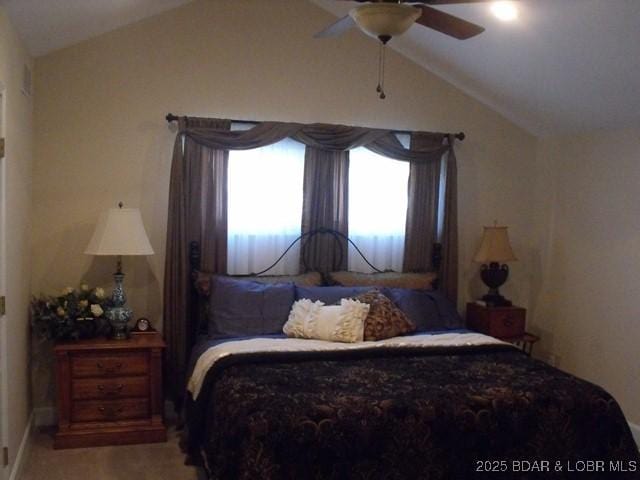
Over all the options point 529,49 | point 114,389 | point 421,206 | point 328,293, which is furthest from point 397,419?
point 529,49

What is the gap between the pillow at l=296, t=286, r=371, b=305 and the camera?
4054mm

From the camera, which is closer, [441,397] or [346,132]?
[441,397]

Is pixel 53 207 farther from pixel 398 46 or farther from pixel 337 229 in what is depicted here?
pixel 398 46

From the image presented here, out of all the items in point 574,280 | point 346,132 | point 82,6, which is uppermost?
point 82,6

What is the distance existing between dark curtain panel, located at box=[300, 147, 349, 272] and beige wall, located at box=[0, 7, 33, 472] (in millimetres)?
1799

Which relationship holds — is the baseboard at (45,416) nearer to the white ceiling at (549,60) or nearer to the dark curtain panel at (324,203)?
the dark curtain panel at (324,203)

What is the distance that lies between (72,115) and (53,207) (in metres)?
0.61

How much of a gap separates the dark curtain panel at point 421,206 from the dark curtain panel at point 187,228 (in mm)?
1378

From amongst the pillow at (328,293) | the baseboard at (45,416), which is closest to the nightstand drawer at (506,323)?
the pillow at (328,293)

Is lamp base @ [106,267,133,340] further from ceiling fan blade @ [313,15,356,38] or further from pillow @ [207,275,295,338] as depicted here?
ceiling fan blade @ [313,15,356,38]

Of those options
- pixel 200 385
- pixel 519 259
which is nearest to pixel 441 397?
pixel 200 385

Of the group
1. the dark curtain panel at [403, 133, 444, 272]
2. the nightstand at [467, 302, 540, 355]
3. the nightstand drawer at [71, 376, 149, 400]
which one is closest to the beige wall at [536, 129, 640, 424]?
the nightstand at [467, 302, 540, 355]

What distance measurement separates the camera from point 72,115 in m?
4.05

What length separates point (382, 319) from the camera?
385 centimetres
